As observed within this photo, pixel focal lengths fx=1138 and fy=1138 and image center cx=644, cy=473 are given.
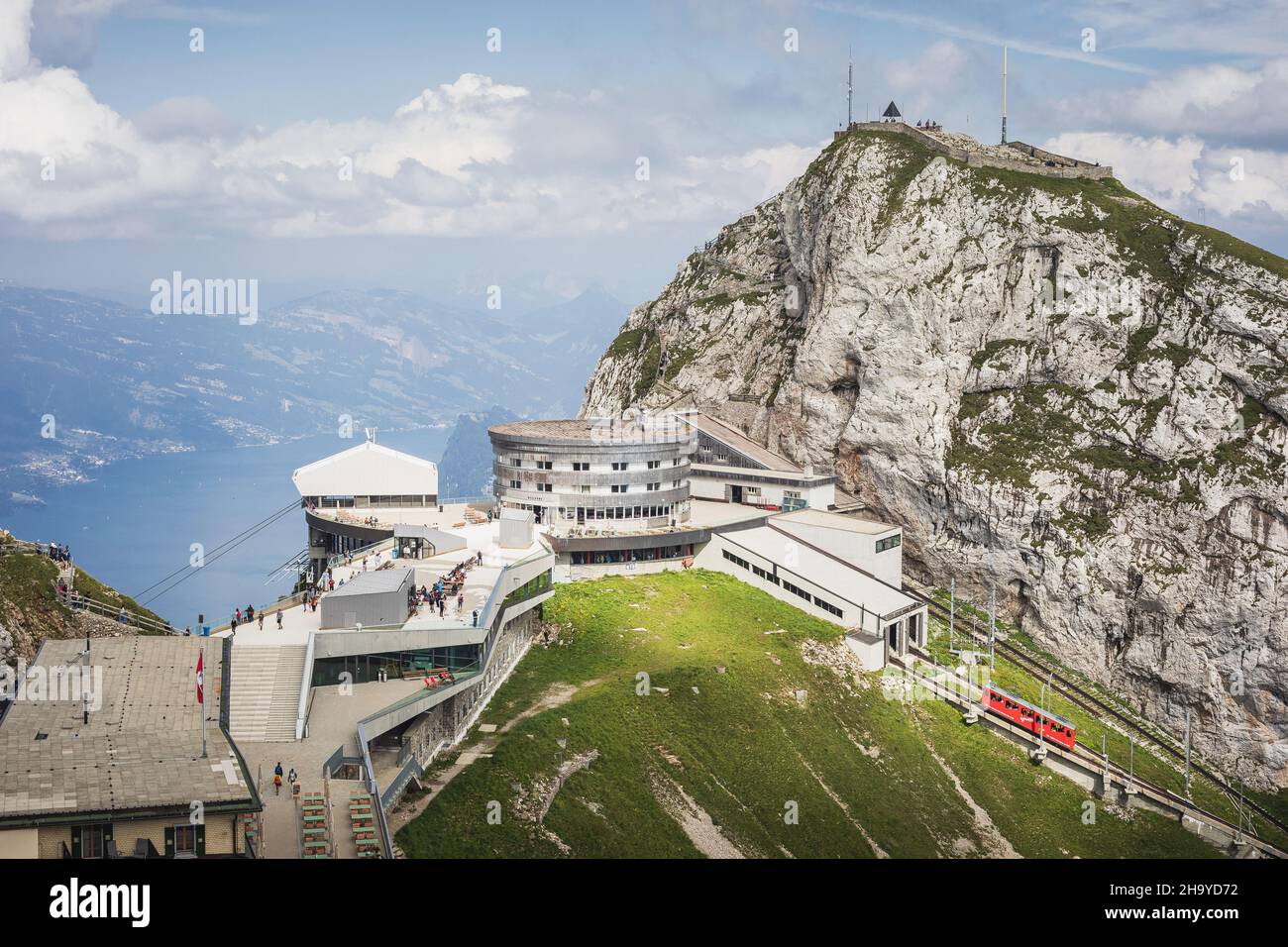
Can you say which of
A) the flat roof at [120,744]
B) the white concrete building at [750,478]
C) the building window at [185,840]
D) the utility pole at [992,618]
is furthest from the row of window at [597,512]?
the building window at [185,840]

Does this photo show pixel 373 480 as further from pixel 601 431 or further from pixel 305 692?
pixel 305 692

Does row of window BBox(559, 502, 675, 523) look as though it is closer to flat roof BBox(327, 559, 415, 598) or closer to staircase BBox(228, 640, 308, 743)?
flat roof BBox(327, 559, 415, 598)

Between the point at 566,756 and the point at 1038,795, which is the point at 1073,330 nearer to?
the point at 1038,795

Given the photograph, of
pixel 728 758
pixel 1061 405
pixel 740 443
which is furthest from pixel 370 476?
pixel 1061 405

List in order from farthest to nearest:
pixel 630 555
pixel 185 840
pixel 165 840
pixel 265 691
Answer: pixel 630 555, pixel 265 691, pixel 185 840, pixel 165 840
